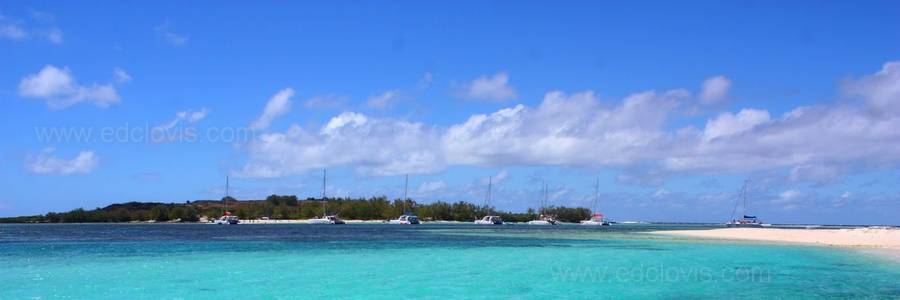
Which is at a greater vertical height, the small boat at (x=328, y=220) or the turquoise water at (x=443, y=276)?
the turquoise water at (x=443, y=276)

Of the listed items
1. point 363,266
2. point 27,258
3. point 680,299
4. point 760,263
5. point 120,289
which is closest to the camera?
point 680,299

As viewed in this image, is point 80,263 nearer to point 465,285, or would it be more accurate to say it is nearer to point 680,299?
point 465,285

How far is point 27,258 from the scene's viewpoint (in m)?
45.1

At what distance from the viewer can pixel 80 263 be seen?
40531 mm

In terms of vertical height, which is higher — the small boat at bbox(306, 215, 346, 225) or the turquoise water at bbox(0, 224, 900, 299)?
the turquoise water at bbox(0, 224, 900, 299)

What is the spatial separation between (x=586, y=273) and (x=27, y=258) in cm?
3359

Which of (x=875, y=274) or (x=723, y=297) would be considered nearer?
(x=723, y=297)

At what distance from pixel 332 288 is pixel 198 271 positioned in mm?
10144

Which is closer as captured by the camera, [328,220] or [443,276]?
[443,276]

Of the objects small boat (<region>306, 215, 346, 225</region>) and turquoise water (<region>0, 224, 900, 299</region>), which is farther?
small boat (<region>306, 215, 346, 225</region>)

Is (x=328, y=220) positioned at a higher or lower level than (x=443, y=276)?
lower

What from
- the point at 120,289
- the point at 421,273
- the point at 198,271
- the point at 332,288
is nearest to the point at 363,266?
the point at 421,273

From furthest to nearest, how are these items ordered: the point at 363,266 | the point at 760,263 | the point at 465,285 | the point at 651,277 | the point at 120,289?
the point at 760,263 → the point at 363,266 → the point at 651,277 → the point at 465,285 → the point at 120,289

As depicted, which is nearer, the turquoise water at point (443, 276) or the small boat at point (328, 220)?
the turquoise water at point (443, 276)
